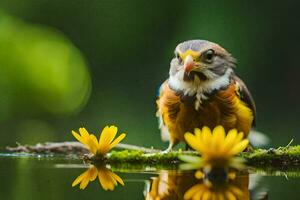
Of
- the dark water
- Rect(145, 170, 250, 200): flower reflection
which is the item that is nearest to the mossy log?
the dark water

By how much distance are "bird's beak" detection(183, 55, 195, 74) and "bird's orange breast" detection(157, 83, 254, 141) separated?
0.45ft

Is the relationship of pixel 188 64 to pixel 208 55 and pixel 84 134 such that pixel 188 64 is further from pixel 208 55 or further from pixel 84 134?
pixel 84 134

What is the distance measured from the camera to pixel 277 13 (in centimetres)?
1186

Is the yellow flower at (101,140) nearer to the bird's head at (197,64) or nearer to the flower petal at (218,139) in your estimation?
the flower petal at (218,139)

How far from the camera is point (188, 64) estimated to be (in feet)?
8.16

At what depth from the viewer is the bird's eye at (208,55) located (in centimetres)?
264

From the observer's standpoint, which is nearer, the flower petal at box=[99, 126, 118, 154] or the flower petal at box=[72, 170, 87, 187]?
the flower petal at box=[72, 170, 87, 187]

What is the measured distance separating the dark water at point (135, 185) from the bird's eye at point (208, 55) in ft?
2.35

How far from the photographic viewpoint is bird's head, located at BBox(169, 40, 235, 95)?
2539 millimetres

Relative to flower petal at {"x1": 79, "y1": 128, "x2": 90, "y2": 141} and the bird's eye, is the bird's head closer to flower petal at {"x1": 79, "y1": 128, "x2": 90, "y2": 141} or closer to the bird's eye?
the bird's eye

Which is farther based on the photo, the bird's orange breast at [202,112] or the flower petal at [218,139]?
the bird's orange breast at [202,112]

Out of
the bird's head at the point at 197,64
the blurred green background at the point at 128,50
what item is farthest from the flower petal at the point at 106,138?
the blurred green background at the point at 128,50

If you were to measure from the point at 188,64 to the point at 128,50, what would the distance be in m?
9.38

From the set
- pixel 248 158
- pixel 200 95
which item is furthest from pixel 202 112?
pixel 248 158
